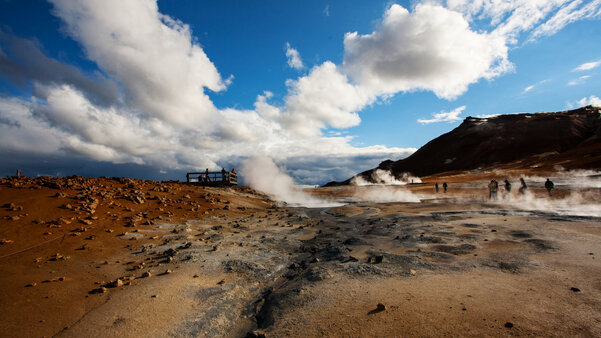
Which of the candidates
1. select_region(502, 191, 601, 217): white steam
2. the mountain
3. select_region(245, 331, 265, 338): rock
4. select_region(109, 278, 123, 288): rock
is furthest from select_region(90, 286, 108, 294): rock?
the mountain

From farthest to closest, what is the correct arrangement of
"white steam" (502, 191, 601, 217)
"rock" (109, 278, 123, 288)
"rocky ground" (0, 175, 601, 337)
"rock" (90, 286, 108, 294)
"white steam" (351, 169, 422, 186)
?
"white steam" (351, 169, 422, 186)
"white steam" (502, 191, 601, 217)
"rock" (109, 278, 123, 288)
"rock" (90, 286, 108, 294)
"rocky ground" (0, 175, 601, 337)

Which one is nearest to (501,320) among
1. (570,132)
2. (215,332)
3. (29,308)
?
(215,332)

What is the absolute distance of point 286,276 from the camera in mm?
6934

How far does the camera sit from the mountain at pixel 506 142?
7769 cm

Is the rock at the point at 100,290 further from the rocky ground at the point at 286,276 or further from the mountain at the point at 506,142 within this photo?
the mountain at the point at 506,142

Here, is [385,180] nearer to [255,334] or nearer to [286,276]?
[286,276]

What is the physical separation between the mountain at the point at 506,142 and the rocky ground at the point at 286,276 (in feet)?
241

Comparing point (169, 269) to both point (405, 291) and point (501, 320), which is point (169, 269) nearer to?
point (405, 291)

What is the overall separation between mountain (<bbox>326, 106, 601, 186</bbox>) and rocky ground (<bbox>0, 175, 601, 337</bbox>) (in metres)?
73.5

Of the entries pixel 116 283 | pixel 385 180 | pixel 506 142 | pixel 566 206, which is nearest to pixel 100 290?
pixel 116 283

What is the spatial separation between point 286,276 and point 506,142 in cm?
11058

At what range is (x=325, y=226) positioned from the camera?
1384 centimetres

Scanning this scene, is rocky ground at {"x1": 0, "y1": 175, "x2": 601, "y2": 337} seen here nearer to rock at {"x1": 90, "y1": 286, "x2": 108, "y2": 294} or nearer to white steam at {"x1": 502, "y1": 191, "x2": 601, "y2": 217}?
rock at {"x1": 90, "y1": 286, "x2": 108, "y2": 294}

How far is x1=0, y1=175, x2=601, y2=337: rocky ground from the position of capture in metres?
4.34
